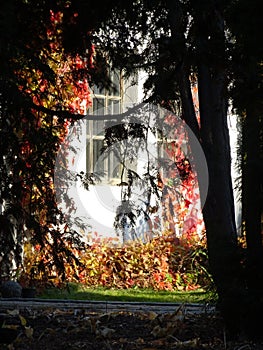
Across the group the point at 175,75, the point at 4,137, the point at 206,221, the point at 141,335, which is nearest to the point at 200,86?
the point at 175,75

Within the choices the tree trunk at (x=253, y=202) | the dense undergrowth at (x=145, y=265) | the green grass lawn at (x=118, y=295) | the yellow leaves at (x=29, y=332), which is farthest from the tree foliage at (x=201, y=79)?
the dense undergrowth at (x=145, y=265)

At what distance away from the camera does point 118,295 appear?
30.8 feet

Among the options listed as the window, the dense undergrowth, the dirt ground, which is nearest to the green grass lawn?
the dense undergrowth

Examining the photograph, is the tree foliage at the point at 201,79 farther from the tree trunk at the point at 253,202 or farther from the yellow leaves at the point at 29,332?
the yellow leaves at the point at 29,332

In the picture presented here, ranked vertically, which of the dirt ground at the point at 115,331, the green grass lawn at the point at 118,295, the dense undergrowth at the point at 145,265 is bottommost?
the dirt ground at the point at 115,331

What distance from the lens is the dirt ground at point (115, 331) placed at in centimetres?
496

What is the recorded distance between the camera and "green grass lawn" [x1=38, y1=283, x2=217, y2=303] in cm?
905

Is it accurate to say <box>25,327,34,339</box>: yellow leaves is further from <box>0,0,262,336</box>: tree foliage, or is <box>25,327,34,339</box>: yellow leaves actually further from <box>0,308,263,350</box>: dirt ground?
<box>0,0,262,336</box>: tree foliage

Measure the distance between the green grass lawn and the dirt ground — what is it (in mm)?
2662

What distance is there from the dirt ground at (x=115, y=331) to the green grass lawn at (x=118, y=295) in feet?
8.73

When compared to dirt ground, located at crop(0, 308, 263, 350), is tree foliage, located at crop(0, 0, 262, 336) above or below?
above

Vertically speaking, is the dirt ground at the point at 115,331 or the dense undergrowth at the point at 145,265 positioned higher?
the dense undergrowth at the point at 145,265

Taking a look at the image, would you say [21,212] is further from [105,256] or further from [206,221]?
[105,256]

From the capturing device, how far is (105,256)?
10.5m
